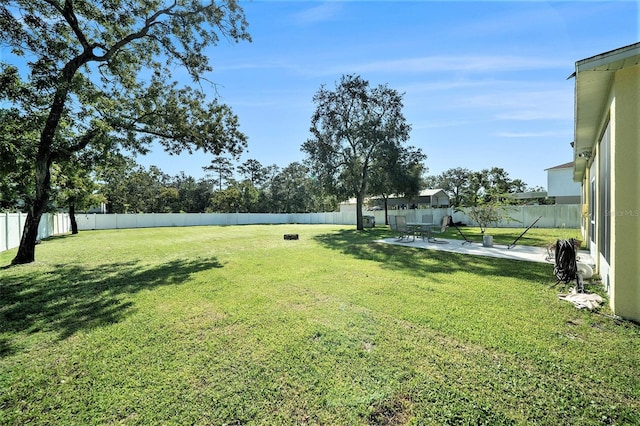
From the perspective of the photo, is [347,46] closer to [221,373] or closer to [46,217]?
[221,373]

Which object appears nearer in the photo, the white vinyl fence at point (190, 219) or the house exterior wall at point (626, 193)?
the house exterior wall at point (626, 193)

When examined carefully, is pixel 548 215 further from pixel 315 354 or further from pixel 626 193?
pixel 315 354

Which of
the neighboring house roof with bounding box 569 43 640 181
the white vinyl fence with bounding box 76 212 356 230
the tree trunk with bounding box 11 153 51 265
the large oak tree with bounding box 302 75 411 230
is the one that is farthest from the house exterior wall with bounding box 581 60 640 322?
the white vinyl fence with bounding box 76 212 356 230

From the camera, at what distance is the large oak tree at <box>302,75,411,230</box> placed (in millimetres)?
19609

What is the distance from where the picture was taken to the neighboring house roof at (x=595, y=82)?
3301 millimetres

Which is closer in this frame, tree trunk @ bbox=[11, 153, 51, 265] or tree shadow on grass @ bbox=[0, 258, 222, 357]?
tree shadow on grass @ bbox=[0, 258, 222, 357]

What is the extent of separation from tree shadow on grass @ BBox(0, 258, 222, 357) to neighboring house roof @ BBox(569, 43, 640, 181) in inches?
285

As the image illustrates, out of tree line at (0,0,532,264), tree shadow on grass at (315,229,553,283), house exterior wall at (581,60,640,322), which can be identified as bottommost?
tree shadow on grass at (315,229,553,283)

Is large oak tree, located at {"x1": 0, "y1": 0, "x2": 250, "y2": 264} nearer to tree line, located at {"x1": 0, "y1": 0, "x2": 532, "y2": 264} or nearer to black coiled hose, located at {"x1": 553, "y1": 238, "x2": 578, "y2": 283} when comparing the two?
tree line, located at {"x1": 0, "y1": 0, "x2": 532, "y2": 264}

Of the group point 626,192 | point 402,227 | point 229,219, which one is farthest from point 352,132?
point 229,219

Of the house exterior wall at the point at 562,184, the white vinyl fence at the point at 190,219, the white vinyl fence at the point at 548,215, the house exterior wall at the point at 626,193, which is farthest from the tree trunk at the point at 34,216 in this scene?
the house exterior wall at the point at 562,184

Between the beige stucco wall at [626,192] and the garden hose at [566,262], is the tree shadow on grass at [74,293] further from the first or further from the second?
the garden hose at [566,262]

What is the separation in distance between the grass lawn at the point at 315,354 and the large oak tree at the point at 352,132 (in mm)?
15249

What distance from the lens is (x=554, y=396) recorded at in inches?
85.1
